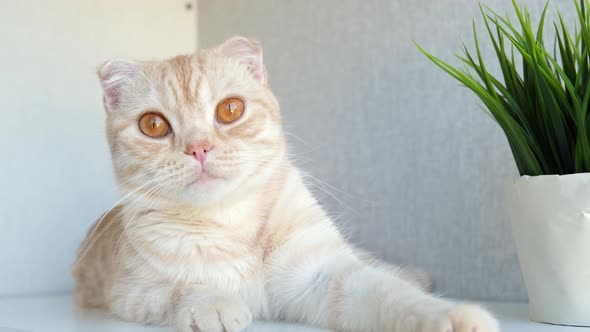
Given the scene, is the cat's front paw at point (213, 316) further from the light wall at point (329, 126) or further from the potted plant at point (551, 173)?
the light wall at point (329, 126)

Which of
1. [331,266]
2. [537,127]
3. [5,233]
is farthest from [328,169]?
[5,233]

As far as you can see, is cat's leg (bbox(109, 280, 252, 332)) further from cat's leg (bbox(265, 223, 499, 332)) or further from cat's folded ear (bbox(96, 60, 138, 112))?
cat's folded ear (bbox(96, 60, 138, 112))

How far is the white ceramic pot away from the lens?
997 mm

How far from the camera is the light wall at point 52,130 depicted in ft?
6.18

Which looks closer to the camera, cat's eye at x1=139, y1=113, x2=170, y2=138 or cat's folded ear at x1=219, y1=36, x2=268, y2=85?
cat's eye at x1=139, y1=113, x2=170, y2=138

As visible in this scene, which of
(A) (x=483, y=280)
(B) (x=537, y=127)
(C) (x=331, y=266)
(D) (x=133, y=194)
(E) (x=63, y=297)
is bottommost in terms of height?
(E) (x=63, y=297)

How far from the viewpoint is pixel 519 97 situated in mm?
1145

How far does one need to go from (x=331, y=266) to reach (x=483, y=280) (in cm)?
56

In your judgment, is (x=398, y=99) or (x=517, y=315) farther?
(x=398, y=99)

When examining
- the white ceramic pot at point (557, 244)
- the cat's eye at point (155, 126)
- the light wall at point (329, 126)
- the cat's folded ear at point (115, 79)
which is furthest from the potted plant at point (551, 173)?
the cat's folded ear at point (115, 79)

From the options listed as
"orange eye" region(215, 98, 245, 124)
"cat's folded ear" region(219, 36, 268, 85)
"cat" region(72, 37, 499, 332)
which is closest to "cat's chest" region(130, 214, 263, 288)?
"cat" region(72, 37, 499, 332)

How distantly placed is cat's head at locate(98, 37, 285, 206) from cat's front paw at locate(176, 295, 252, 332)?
0.25 m

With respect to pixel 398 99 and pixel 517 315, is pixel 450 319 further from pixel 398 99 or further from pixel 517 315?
pixel 398 99

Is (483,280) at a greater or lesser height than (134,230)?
lesser
